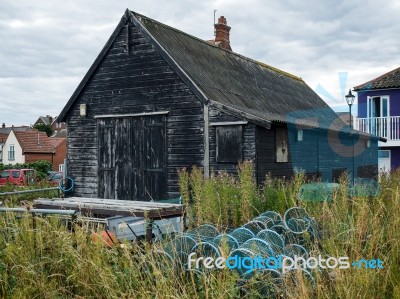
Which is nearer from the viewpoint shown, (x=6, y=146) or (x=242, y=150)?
(x=242, y=150)

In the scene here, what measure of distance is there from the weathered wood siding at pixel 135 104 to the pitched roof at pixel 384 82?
1421cm

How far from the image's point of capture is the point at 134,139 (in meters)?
14.5

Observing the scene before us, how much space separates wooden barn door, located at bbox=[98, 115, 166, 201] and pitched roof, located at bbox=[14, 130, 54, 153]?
3716 centimetres

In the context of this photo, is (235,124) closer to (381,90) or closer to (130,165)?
(130,165)

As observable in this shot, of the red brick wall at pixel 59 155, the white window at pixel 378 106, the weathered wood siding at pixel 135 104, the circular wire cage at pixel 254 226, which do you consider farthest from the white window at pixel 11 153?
the circular wire cage at pixel 254 226

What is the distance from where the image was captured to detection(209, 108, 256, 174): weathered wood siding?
1234cm

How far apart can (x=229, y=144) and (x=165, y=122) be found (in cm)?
232

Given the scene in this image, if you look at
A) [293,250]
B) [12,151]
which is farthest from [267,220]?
[12,151]

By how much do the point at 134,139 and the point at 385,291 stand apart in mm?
11022

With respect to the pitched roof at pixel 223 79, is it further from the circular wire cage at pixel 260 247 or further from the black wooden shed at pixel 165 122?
the circular wire cage at pixel 260 247

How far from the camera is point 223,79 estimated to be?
15617 mm

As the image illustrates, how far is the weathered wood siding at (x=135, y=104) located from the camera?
13.5 m

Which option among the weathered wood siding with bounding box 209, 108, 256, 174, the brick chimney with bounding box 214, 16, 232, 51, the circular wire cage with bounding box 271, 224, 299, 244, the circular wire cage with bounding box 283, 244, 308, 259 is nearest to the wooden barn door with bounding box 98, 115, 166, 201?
the weathered wood siding with bounding box 209, 108, 256, 174

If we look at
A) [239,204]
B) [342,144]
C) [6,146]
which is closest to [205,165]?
[239,204]
